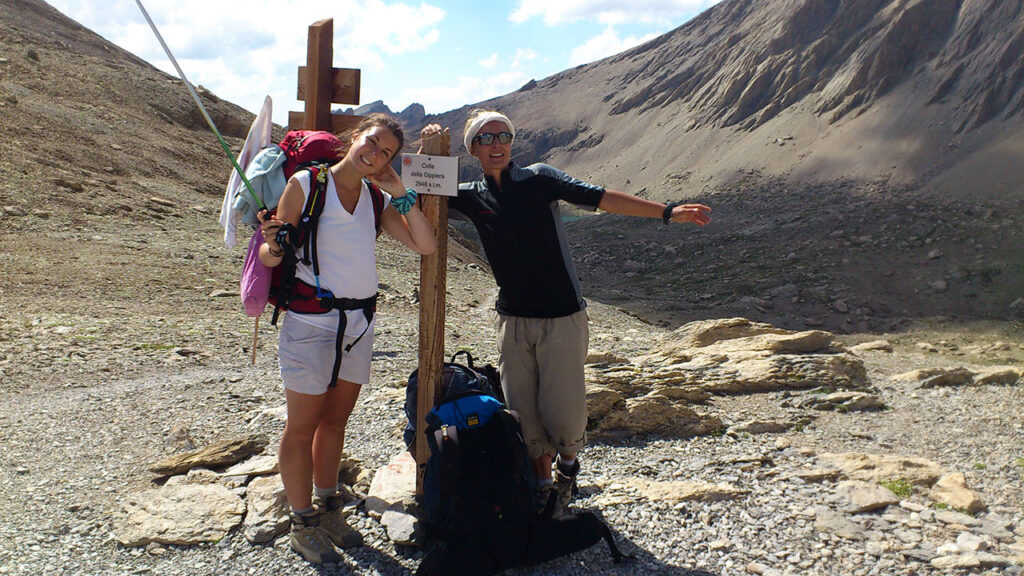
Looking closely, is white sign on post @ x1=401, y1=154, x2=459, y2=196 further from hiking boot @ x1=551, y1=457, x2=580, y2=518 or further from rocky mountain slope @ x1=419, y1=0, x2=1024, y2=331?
rocky mountain slope @ x1=419, y1=0, x2=1024, y2=331

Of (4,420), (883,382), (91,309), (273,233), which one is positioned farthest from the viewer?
(91,309)

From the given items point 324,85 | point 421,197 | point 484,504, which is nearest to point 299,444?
point 484,504

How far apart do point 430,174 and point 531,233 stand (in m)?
0.62

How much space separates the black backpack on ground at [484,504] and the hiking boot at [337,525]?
0.45 metres

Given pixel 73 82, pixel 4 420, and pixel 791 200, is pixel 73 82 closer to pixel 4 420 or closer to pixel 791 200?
pixel 4 420

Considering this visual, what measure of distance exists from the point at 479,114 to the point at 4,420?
5.43 meters

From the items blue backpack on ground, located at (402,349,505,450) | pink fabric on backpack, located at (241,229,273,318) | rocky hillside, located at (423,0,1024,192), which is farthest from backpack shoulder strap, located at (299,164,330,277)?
rocky hillside, located at (423,0,1024,192)

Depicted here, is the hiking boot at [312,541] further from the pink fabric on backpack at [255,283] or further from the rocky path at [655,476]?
the pink fabric on backpack at [255,283]

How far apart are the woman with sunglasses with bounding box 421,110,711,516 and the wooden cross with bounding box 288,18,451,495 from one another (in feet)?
0.63

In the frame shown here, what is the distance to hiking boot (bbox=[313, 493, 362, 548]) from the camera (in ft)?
12.6

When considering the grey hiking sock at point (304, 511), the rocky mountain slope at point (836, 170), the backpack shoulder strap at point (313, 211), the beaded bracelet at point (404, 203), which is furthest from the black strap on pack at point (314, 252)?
the rocky mountain slope at point (836, 170)

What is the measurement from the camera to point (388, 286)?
16062 millimetres

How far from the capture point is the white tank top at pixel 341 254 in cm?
340

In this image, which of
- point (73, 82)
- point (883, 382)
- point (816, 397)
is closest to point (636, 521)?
point (816, 397)
